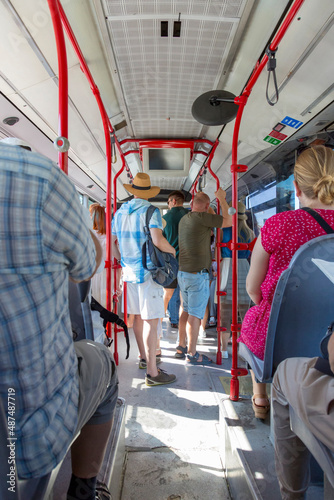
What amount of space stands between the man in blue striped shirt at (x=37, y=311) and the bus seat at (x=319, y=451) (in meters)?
0.71

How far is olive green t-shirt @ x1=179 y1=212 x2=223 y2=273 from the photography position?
11.0 ft

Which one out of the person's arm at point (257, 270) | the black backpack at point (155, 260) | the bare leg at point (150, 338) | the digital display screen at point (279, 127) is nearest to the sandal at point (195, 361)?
the bare leg at point (150, 338)

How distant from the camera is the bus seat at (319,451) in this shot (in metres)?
0.82

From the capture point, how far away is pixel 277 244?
1460mm

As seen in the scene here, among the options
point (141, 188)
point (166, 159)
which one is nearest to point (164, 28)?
point (141, 188)

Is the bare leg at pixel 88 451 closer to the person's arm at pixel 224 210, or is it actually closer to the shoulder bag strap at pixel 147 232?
the shoulder bag strap at pixel 147 232

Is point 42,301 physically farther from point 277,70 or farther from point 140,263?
point 277,70

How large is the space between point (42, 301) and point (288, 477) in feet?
3.63

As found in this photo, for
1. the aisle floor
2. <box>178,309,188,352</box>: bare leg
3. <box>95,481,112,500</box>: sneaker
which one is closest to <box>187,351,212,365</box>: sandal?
the aisle floor

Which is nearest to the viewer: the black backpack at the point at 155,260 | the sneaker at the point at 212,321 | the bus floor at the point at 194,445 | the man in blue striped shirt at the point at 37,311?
the man in blue striped shirt at the point at 37,311

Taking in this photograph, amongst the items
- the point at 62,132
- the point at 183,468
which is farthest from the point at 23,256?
the point at 183,468

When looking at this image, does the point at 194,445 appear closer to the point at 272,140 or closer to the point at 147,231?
the point at 147,231

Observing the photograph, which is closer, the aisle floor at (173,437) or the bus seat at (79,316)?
the bus seat at (79,316)

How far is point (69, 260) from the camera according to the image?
96cm
